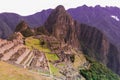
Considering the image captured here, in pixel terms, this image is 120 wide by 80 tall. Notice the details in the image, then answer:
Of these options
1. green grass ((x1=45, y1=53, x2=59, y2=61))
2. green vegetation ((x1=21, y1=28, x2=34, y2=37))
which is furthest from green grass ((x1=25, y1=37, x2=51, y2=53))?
green vegetation ((x1=21, y1=28, x2=34, y2=37))

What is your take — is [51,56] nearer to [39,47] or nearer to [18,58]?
[39,47]

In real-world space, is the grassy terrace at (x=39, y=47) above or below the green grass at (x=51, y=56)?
above

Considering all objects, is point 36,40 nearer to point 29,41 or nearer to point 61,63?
point 29,41

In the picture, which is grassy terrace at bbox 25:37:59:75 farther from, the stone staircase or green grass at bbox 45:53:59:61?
the stone staircase

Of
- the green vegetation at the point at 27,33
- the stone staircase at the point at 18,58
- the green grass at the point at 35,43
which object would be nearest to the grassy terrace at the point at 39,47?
the green grass at the point at 35,43

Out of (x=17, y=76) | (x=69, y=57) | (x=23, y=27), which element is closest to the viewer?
(x=17, y=76)

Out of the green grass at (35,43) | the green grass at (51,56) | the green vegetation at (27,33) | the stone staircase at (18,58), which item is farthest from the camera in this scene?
the green vegetation at (27,33)

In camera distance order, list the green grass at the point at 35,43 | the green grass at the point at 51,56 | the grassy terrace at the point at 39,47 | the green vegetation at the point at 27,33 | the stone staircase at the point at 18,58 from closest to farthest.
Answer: the stone staircase at the point at 18,58 → the green grass at the point at 51,56 → the grassy terrace at the point at 39,47 → the green grass at the point at 35,43 → the green vegetation at the point at 27,33

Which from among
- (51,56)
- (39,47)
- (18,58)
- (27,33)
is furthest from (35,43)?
(18,58)

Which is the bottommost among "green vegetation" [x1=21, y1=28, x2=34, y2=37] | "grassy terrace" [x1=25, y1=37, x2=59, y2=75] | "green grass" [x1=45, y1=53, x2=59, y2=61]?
"green grass" [x1=45, y1=53, x2=59, y2=61]

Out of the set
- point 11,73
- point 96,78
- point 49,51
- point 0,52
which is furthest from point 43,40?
point 11,73

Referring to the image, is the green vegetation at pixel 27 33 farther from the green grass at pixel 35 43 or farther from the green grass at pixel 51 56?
the green grass at pixel 51 56
